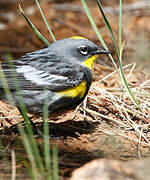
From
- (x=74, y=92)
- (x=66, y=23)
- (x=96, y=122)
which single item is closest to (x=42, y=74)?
(x=74, y=92)

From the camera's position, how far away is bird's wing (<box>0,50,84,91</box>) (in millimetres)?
4164

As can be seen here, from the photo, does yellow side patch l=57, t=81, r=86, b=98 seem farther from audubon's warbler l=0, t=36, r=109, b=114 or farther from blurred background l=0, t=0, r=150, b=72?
blurred background l=0, t=0, r=150, b=72

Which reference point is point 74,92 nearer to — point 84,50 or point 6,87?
point 84,50

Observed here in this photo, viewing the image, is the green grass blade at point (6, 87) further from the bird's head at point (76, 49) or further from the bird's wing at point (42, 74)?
the bird's head at point (76, 49)

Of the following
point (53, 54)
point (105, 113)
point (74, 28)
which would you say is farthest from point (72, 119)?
point (74, 28)

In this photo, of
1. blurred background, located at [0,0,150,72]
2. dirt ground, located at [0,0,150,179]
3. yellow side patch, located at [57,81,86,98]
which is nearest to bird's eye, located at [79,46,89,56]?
yellow side patch, located at [57,81,86,98]

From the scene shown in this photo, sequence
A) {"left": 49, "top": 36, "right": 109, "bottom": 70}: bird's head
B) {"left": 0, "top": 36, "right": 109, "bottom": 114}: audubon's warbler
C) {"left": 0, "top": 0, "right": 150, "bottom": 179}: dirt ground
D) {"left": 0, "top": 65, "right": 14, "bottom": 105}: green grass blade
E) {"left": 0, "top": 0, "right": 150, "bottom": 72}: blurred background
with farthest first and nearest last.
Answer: {"left": 0, "top": 0, "right": 150, "bottom": 72}: blurred background
{"left": 49, "top": 36, "right": 109, "bottom": 70}: bird's head
{"left": 0, "top": 36, "right": 109, "bottom": 114}: audubon's warbler
{"left": 0, "top": 65, "right": 14, "bottom": 105}: green grass blade
{"left": 0, "top": 0, "right": 150, "bottom": 179}: dirt ground

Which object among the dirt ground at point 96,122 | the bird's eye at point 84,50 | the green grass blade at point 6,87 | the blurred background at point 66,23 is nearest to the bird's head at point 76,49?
the bird's eye at point 84,50

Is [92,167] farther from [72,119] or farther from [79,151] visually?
[72,119]

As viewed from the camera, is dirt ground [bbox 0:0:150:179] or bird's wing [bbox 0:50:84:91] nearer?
dirt ground [bbox 0:0:150:179]

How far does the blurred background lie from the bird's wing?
8.78ft

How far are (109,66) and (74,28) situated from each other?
7.72ft

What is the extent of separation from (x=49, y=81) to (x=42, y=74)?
5.1 inches

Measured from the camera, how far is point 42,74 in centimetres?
425
